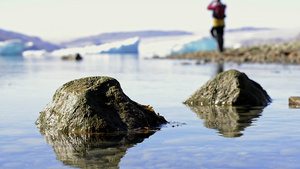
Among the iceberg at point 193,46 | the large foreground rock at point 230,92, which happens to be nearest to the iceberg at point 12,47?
the iceberg at point 193,46

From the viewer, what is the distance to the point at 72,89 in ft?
28.1

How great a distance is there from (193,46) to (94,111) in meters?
72.1

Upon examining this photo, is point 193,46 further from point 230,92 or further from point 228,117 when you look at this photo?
point 228,117

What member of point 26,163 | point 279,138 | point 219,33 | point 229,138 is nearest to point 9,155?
point 26,163

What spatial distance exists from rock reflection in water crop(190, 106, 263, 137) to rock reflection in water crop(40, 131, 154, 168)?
1329 mm

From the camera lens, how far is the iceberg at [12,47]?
3814 inches

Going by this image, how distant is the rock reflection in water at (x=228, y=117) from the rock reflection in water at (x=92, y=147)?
133 cm

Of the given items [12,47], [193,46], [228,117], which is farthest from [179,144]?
[12,47]

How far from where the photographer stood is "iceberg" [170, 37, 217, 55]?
254 feet

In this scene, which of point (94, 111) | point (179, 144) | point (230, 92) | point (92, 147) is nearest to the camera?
point (92, 147)

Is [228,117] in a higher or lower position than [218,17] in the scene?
lower

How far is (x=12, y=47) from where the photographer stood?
99562mm

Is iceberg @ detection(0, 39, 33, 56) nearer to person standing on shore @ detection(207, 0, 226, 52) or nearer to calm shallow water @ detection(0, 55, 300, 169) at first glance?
person standing on shore @ detection(207, 0, 226, 52)

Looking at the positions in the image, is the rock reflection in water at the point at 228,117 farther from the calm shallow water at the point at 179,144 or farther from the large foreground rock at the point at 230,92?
the large foreground rock at the point at 230,92
